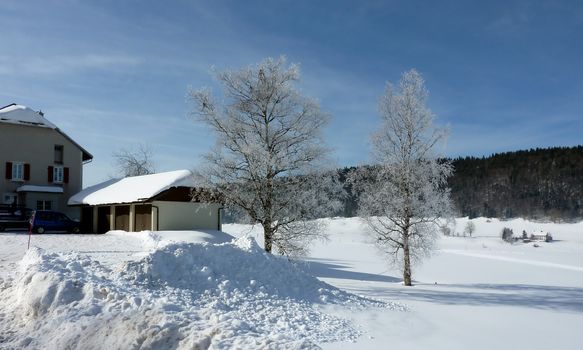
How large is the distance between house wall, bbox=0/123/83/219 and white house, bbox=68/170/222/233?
2.09 metres

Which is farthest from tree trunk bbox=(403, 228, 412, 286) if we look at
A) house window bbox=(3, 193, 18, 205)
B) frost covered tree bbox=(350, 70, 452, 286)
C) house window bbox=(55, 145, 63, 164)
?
house window bbox=(55, 145, 63, 164)

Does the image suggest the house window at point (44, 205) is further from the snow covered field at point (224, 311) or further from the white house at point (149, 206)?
the snow covered field at point (224, 311)

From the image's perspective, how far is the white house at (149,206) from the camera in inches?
1281

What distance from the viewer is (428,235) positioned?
22.4 m

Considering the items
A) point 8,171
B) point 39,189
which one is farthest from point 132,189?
point 8,171

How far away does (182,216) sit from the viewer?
3341 cm

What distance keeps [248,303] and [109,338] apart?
343cm

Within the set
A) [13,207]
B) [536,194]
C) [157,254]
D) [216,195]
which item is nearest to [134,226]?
[13,207]

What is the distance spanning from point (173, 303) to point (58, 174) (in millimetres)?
34263

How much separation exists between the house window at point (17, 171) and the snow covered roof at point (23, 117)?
3.19 metres

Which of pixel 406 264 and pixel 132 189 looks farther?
pixel 132 189

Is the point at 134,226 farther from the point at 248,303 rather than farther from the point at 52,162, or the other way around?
the point at 248,303

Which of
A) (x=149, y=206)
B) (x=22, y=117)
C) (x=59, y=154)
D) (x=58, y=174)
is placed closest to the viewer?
(x=149, y=206)

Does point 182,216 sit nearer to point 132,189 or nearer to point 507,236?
point 132,189
